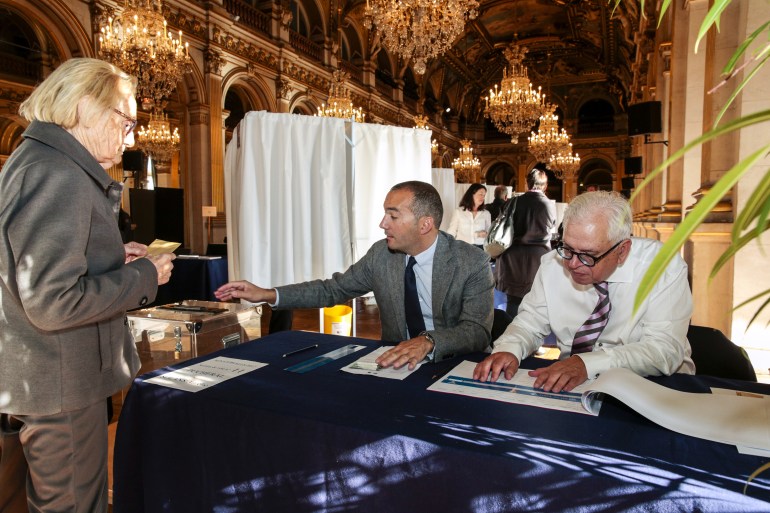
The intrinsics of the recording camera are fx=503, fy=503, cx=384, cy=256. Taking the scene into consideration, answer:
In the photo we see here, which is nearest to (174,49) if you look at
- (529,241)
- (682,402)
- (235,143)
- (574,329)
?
(235,143)

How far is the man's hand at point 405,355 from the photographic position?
5.71 ft

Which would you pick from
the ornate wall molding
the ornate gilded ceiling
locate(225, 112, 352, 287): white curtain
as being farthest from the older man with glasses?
the ornate gilded ceiling

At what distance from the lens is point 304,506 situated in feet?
4.39

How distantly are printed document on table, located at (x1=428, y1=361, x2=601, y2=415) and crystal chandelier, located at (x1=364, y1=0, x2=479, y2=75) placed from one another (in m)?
6.41

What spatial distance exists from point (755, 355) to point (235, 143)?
4368 mm

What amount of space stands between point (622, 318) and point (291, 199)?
2.55 metres

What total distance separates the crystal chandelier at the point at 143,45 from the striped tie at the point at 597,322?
292 inches

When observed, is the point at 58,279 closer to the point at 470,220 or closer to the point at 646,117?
the point at 470,220

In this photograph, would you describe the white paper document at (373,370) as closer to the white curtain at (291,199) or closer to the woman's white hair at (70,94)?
the woman's white hair at (70,94)

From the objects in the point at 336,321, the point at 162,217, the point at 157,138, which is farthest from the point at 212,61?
the point at 336,321

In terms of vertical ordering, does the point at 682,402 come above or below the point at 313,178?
below

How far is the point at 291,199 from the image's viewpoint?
3.79 metres

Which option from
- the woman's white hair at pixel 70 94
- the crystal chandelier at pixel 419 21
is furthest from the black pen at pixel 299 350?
the crystal chandelier at pixel 419 21

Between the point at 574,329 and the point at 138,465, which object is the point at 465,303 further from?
the point at 138,465
